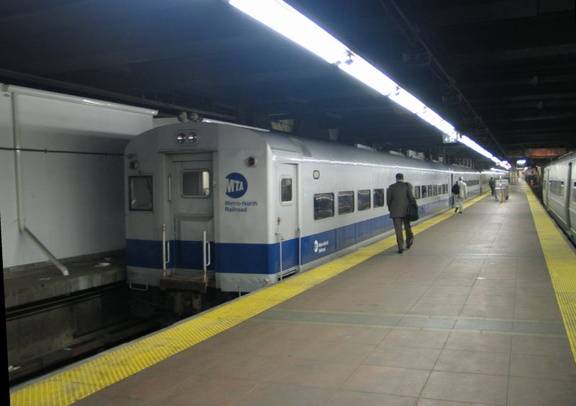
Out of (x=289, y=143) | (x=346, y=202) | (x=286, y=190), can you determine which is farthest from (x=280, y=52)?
(x=346, y=202)

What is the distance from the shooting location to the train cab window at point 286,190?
324 inches

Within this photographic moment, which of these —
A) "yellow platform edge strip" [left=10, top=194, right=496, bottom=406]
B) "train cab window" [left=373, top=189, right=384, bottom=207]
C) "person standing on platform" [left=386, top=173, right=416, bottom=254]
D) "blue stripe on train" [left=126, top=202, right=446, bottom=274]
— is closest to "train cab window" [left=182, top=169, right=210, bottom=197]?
"blue stripe on train" [left=126, top=202, right=446, bottom=274]

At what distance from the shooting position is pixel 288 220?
8367 millimetres

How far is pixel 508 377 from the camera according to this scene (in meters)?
4.17

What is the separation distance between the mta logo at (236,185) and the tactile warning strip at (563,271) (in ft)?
14.5

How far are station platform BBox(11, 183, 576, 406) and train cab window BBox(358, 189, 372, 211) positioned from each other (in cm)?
408

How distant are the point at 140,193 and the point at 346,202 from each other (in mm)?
4602

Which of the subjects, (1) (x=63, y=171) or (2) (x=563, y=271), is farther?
(1) (x=63, y=171)

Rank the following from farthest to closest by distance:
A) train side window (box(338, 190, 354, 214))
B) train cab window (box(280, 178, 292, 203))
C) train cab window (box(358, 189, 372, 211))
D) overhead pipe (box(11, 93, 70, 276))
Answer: train cab window (box(358, 189, 372, 211)) < train side window (box(338, 190, 354, 214)) < train cab window (box(280, 178, 292, 203)) < overhead pipe (box(11, 93, 70, 276))

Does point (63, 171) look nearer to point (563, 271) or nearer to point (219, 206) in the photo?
point (219, 206)

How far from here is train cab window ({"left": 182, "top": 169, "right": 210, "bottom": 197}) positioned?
8188mm

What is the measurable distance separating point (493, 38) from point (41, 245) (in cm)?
795

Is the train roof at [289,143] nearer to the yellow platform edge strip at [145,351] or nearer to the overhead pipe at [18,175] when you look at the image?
the overhead pipe at [18,175]

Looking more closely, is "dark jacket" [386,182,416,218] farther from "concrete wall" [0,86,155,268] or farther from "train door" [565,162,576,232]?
"train door" [565,162,576,232]
